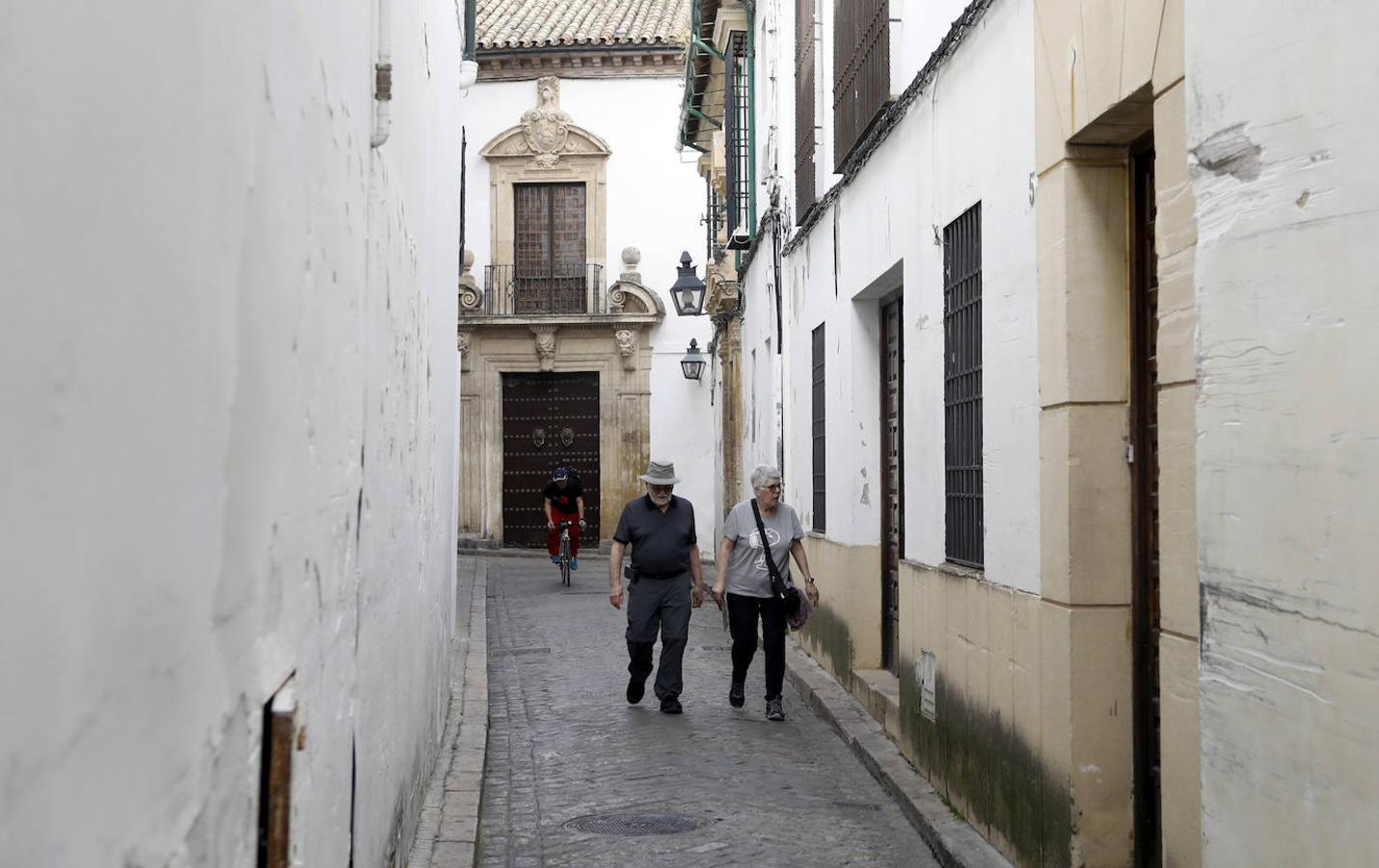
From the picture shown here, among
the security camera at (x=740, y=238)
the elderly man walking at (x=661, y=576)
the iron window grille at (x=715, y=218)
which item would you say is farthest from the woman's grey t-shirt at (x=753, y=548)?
the iron window grille at (x=715, y=218)

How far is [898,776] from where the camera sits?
796 cm

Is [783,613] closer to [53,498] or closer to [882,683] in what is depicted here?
[882,683]

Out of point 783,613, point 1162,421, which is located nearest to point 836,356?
point 783,613

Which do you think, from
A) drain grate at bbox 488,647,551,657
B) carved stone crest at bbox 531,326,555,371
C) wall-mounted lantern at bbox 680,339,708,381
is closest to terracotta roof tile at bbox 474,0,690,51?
carved stone crest at bbox 531,326,555,371

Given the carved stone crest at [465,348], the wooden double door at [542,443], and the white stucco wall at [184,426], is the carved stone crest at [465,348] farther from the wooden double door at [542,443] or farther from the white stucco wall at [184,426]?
the white stucco wall at [184,426]

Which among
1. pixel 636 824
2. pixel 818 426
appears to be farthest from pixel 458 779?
pixel 818 426

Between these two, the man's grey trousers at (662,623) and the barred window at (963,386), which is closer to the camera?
the barred window at (963,386)

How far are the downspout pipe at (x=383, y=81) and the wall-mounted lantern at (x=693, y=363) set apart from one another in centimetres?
2360

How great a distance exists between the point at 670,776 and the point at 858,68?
442 centimetres

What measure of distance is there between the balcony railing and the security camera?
12214 mm

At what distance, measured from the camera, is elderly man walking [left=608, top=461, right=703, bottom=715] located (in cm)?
1062

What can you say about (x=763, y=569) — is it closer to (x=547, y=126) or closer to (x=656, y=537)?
(x=656, y=537)

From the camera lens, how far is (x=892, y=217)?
30.1 feet

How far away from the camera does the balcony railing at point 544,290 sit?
1192 inches
